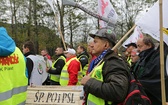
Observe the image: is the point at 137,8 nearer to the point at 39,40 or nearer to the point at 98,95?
the point at 39,40

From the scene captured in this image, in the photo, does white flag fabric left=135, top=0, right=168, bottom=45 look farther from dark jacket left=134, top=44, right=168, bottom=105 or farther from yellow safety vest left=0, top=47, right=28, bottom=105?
yellow safety vest left=0, top=47, right=28, bottom=105

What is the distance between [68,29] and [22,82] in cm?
2262

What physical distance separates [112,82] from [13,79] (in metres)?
1.11

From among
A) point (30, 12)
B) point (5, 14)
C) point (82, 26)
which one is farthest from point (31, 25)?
point (82, 26)

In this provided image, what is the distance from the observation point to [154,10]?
344cm

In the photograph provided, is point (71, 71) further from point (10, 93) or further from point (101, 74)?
point (101, 74)

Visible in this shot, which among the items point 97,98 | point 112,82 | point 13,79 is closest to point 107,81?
point 112,82

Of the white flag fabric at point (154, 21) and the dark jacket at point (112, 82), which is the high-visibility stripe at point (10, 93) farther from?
the white flag fabric at point (154, 21)

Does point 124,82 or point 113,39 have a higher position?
point 113,39

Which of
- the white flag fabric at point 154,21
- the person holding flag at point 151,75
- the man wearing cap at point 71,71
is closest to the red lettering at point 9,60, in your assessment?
the white flag fabric at point 154,21

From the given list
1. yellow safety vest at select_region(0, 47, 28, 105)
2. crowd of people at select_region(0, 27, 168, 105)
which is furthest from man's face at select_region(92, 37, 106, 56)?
yellow safety vest at select_region(0, 47, 28, 105)

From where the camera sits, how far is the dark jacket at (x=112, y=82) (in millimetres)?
2732

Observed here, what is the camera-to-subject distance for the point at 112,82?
2.75 metres

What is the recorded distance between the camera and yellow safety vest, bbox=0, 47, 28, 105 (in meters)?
2.94
